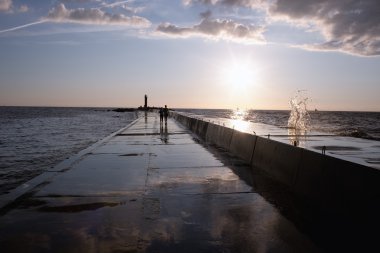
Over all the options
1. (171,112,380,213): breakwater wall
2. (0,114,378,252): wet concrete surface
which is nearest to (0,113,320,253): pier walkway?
(0,114,378,252): wet concrete surface

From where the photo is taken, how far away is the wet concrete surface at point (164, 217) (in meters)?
4.90

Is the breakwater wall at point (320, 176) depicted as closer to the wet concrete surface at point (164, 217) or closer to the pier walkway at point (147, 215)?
the wet concrete surface at point (164, 217)

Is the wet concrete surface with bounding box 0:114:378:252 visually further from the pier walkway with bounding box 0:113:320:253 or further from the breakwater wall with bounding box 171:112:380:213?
the breakwater wall with bounding box 171:112:380:213

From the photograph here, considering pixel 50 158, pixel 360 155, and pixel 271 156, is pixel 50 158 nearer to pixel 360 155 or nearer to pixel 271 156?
pixel 271 156

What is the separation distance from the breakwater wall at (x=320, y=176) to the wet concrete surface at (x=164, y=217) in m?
0.32

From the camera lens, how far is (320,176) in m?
6.90

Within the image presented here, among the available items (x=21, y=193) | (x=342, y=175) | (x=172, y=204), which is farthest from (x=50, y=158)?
(x=342, y=175)

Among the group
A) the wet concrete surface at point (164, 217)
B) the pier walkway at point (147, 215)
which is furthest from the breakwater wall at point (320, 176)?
the pier walkway at point (147, 215)

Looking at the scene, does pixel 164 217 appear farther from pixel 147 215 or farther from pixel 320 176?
pixel 320 176

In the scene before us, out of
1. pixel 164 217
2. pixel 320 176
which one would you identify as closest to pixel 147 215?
pixel 164 217

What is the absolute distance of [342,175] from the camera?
241 inches

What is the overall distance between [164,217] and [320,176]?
2827mm

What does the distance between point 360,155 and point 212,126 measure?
11.6 meters

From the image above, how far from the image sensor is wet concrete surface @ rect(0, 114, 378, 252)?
490 centimetres
